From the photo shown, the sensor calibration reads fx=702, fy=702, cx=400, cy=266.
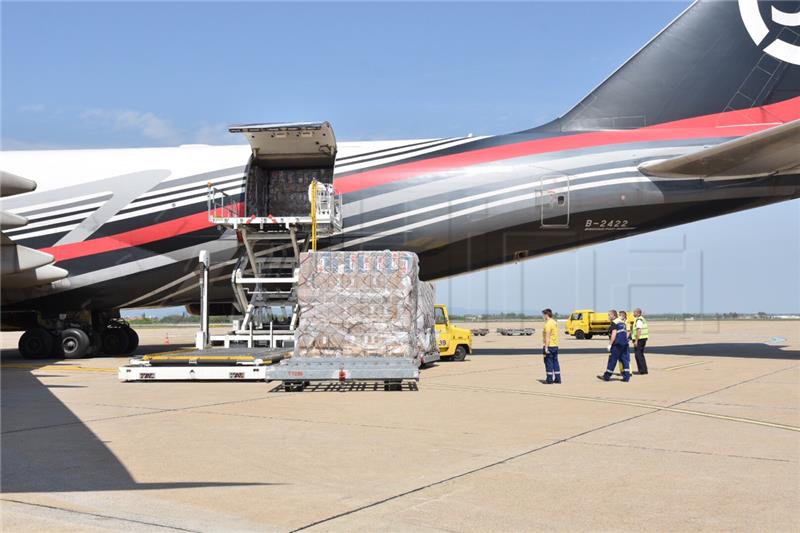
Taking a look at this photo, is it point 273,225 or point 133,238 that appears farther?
point 133,238

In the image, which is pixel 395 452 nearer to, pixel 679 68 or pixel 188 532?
pixel 188 532

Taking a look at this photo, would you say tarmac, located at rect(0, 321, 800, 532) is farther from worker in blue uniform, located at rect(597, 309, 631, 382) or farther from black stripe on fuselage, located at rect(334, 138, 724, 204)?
black stripe on fuselage, located at rect(334, 138, 724, 204)

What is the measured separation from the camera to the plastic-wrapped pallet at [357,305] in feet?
48.9

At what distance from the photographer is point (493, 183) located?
766 inches

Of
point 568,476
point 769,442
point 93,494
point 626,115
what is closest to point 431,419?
point 568,476

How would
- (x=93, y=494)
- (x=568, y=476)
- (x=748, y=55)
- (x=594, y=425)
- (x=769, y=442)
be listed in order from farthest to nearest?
1. (x=748, y=55)
2. (x=594, y=425)
3. (x=769, y=442)
4. (x=568, y=476)
5. (x=93, y=494)

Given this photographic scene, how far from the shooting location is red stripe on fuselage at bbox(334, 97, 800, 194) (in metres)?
19.7

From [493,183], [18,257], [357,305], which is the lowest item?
[357,305]

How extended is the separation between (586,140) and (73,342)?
16.1m

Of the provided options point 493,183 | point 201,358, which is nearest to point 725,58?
point 493,183

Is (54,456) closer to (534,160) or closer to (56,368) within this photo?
(56,368)

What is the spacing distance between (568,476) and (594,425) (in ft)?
9.81

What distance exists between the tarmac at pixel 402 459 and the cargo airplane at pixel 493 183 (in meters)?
7.41

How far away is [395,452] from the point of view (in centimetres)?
728
